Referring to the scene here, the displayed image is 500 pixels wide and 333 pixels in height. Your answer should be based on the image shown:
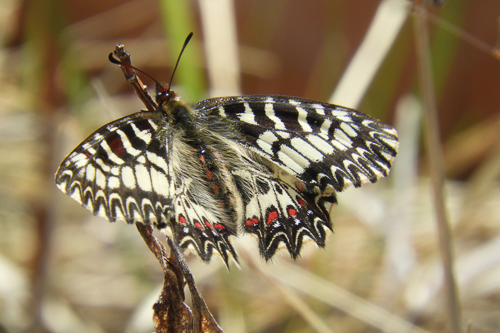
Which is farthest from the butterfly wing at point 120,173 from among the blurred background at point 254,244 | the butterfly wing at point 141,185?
the blurred background at point 254,244

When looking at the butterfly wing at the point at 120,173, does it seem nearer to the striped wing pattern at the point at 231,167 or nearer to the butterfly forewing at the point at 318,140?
the striped wing pattern at the point at 231,167

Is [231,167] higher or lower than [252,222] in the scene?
higher

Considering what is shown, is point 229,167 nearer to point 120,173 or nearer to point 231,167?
point 231,167

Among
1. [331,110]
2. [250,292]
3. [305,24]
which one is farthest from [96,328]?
[305,24]

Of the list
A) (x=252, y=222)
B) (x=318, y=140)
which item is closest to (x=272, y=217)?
(x=252, y=222)

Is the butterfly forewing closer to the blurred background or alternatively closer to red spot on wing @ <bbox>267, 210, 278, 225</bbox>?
red spot on wing @ <bbox>267, 210, 278, 225</bbox>

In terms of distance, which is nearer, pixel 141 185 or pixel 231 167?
pixel 141 185

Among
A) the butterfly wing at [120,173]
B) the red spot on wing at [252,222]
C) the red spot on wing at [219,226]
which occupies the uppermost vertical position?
the butterfly wing at [120,173]

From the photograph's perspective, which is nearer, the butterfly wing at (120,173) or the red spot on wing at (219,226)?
the butterfly wing at (120,173)

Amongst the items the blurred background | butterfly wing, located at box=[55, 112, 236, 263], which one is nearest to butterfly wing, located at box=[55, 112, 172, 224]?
butterfly wing, located at box=[55, 112, 236, 263]
